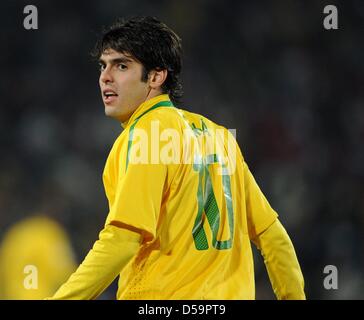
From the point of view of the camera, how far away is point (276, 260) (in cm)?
280

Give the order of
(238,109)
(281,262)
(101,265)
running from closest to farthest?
1. (101,265)
2. (281,262)
3. (238,109)

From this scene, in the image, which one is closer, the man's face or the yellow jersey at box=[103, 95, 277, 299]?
the yellow jersey at box=[103, 95, 277, 299]

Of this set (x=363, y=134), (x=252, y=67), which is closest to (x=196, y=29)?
(x=252, y=67)

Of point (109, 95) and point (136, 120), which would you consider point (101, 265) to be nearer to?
point (136, 120)

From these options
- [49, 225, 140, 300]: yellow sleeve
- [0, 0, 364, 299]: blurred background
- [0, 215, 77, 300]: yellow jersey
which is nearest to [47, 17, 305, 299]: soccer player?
[49, 225, 140, 300]: yellow sleeve

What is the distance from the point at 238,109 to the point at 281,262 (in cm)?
269

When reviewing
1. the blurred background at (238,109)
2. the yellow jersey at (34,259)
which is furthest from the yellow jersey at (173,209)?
the blurred background at (238,109)

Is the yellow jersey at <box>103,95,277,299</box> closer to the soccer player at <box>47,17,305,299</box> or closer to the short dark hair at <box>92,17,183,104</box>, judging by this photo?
the soccer player at <box>47,17,305,299</box>

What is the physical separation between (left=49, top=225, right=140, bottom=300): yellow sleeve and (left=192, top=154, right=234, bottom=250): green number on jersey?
0.26 meters

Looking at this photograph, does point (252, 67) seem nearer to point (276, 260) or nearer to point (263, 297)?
point (263, 297)

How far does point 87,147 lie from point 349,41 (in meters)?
2.02

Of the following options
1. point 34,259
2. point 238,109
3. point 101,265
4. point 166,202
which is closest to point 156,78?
point 166,202

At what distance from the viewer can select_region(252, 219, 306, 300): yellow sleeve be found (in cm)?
279

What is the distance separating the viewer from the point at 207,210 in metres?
2.54
